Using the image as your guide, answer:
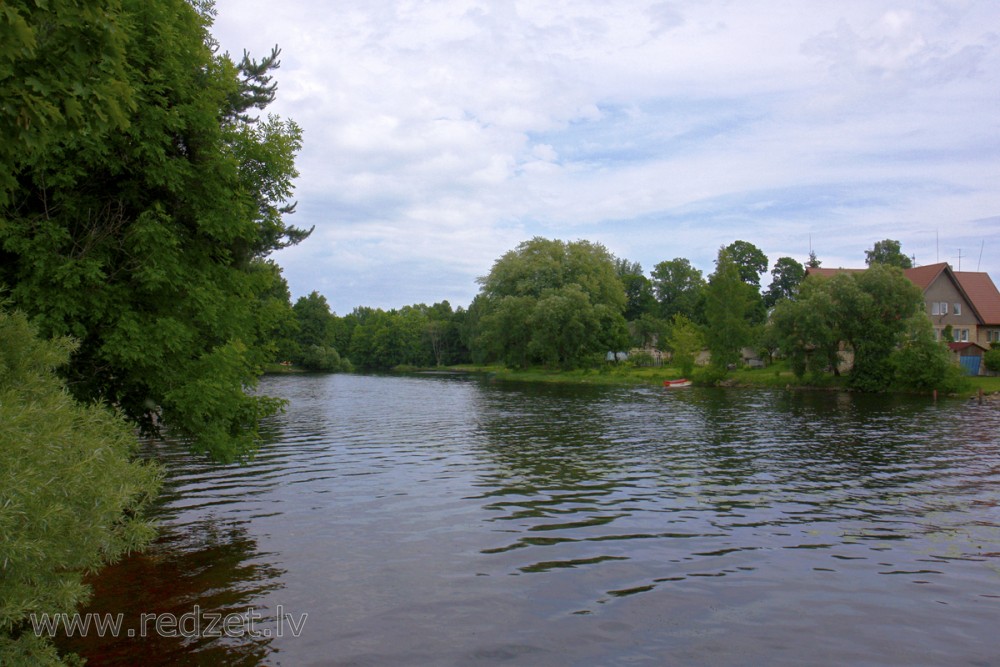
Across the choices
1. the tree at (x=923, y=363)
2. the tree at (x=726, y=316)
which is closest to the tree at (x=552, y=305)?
the tree at (x=726, y=316)

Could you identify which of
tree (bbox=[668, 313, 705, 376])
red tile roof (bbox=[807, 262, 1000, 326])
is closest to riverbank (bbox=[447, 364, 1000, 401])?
tree (bbox=[668, 313, 705, 376])

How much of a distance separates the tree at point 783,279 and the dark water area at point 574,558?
90.8 m

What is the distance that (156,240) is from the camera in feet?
41.0

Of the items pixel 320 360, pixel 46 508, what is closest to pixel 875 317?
pixel 46 508

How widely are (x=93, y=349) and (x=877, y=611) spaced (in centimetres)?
1396

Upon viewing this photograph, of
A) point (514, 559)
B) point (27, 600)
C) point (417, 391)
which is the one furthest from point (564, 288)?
point (27, 600)

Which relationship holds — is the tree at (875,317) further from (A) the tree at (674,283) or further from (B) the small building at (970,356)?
(A) the tree at (674,283)

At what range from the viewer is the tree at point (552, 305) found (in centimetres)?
7931

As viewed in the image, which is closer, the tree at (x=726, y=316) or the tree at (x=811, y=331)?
the tree at (x=811, y=331)

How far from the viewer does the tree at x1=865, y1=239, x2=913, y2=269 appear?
105688 millimetres

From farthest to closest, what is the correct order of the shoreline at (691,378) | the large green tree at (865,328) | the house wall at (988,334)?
the house wall at (988,334)
the large green tree at (865,328)
the shoreline at (691,378)

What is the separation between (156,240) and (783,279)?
370 feet

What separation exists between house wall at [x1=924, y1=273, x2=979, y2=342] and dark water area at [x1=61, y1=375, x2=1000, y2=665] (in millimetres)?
53516

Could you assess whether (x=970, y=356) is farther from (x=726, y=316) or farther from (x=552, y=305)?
(x=552, y=305)
